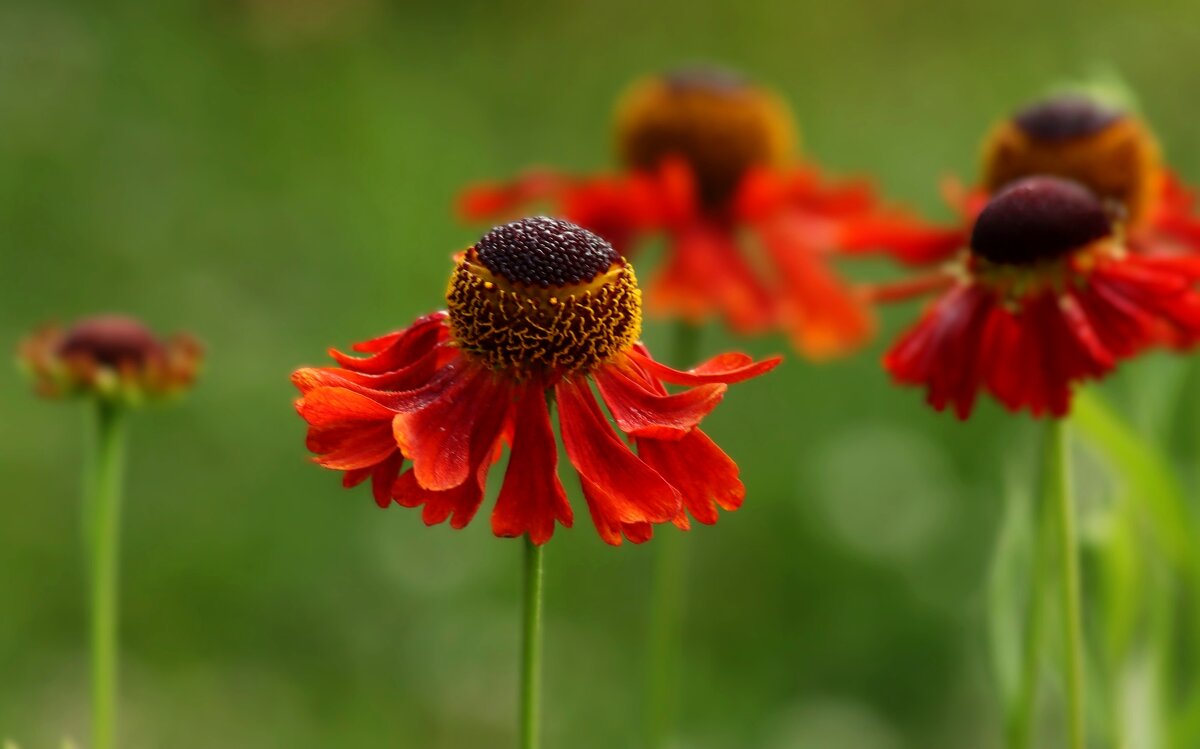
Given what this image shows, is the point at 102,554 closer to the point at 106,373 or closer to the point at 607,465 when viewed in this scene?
the point at 106,373

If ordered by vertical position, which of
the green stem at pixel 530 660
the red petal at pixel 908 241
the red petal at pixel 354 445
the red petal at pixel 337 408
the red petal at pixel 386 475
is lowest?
the green stem at pixel 530 660

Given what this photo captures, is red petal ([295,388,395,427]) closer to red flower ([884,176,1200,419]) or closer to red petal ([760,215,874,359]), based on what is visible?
red flower ([884,176,1200,419])

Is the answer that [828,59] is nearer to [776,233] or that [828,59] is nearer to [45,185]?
[45,185]

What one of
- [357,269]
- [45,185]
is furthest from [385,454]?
[45,185]

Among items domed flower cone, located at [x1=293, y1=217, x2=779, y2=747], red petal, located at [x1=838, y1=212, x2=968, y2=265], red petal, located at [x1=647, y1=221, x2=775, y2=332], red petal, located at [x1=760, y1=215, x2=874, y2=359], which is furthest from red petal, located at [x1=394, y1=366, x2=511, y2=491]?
red petal, located at [x1=760, y1=215, x2=874, y2=359]

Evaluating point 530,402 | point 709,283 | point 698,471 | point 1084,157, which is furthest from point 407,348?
point 709,283

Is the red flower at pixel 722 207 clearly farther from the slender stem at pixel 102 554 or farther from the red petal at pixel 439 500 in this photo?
the red petal at pixel 439 500

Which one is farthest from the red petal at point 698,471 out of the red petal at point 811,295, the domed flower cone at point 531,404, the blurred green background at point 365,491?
the red petal at point 811,295
